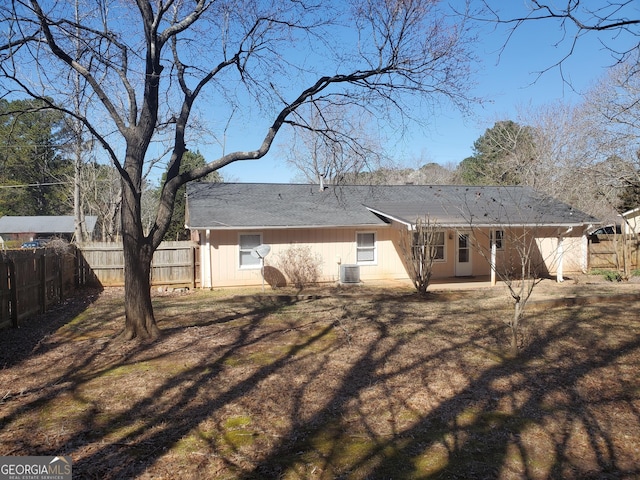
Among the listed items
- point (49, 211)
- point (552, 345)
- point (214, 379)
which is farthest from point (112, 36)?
point (49, 211)

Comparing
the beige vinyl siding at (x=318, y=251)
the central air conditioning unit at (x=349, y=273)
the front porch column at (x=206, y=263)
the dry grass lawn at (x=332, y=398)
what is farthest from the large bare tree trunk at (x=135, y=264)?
the central air conditioning unit at (x=349, y=273)

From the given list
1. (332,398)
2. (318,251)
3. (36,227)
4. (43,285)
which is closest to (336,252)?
(318,251)

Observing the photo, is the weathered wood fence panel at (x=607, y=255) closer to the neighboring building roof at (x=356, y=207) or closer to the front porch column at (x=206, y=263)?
the neighboring building roof at (x=356, y=207)

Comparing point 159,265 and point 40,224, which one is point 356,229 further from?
point 40,224

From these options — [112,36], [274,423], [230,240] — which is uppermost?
[112,36]

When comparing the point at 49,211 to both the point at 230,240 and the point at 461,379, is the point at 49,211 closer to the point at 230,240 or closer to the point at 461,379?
the point at 230,240

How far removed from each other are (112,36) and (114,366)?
5066mm

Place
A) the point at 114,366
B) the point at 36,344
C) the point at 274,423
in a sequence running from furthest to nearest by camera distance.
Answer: the point at 36,344
the point at 114,366
the point at 274,423

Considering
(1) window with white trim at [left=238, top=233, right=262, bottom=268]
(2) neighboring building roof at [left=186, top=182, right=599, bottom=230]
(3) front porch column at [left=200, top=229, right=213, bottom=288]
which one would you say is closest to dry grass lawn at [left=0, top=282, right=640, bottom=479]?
(3) front porch column at [left=200, top=229, right=213, bottom=288]

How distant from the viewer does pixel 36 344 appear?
7113 millimetres

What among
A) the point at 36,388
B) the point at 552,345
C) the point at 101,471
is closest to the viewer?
the point at 101,471

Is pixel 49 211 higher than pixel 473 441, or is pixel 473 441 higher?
pixel 49 211

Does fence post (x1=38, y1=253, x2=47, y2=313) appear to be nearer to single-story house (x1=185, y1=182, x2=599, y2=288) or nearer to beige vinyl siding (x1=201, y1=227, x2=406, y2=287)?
single-story house (x1=185, y1=182, x2=599, y2=288)

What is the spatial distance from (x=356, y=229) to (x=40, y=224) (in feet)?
122
